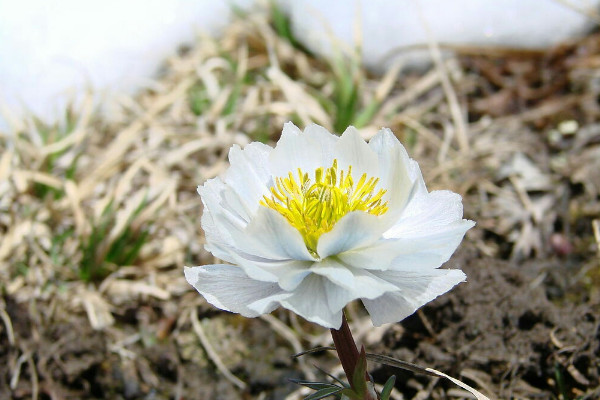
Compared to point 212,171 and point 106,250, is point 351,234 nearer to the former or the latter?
point 106,250

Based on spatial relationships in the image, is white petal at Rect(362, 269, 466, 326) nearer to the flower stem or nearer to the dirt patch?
the flower stem

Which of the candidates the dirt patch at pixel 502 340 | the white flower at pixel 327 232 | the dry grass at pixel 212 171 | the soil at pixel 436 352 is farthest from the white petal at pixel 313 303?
the dry grass at pixel 212 171

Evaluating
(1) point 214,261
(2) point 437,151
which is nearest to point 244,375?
(1) point 214,261

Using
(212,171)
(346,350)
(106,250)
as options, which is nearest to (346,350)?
(346,350)

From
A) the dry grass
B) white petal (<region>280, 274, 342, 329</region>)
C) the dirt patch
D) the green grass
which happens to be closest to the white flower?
white petal (<region>280, 274, 342, 329</region>)

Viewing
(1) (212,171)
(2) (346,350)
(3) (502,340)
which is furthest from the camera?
(1) (212,171)

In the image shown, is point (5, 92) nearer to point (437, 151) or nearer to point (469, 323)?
point (437, 151)

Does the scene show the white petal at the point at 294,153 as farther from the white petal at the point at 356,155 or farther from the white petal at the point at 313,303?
the white petal at the point at 313,303
